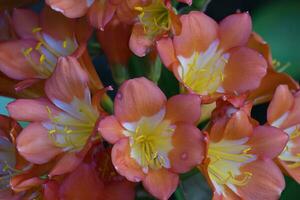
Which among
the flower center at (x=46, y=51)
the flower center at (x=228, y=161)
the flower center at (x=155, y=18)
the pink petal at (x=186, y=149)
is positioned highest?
the flower center at (x=155, y=18)

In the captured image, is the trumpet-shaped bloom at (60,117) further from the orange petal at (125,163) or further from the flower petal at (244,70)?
the flower petal at (244,70)

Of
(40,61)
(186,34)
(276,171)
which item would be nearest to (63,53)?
(40,61)

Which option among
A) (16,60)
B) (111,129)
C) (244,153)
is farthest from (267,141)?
(16,60)

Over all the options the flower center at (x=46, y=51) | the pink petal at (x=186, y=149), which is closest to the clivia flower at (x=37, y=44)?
the flower center at (x=46, y=51)

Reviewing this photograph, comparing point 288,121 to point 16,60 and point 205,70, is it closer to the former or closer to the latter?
point 205,70

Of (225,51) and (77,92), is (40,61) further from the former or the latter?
(225,51)

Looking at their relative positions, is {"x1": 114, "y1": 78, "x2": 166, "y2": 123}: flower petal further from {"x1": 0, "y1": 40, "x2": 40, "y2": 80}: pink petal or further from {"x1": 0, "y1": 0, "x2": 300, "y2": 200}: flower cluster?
{"x1": 0, "y1": 40, "x2": 40, "y2": 80}: pink petal

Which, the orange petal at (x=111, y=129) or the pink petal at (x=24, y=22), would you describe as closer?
the orange petal at (x=111, y=129)
